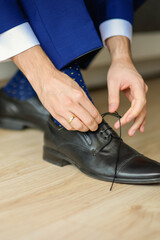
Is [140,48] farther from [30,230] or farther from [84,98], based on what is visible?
[30,230]

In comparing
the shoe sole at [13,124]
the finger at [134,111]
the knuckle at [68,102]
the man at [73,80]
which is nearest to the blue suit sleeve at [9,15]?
the man at [73,80]

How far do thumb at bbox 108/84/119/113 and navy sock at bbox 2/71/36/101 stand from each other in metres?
0.43

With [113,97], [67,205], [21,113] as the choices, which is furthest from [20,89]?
[67,205]

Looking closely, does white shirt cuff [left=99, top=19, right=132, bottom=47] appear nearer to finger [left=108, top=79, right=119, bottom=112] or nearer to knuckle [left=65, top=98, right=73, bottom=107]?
finger [left=108, top=79, right=119, bottom=112]

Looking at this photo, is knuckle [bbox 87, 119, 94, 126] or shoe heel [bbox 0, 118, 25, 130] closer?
knuckle [bbox 87, 119, 94, 126]

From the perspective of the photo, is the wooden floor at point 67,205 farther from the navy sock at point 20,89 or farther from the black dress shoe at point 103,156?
the navy sock at point 20,89

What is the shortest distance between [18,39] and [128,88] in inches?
11.5

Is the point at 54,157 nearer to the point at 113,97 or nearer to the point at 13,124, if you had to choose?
the point at 113,97

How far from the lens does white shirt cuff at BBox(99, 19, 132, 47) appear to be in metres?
0.85

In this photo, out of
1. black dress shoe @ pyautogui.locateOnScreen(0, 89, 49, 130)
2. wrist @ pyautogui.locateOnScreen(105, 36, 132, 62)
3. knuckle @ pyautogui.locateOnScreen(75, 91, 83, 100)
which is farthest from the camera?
black dress shoe @ pyautogui.locateOnScreen(0, 89, 49, 130)

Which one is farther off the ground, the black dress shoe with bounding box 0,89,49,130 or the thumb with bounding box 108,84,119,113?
the thumb with bounding box 108,84,119,113

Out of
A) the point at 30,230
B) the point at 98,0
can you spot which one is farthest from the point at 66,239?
the point at 98,0

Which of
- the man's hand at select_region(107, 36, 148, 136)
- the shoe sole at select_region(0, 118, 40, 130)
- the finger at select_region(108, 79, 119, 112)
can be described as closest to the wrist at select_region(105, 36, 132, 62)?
the man's hand at select_region(107, 36, 148, 136)

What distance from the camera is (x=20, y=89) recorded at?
3.61ft
